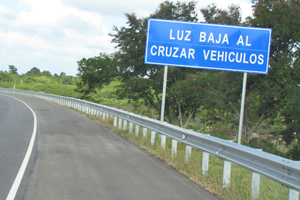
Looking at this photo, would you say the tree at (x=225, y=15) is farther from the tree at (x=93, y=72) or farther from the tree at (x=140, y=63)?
the tree at (x=93, y=72)

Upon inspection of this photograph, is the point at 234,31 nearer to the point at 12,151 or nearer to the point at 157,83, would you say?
the point at 12,151

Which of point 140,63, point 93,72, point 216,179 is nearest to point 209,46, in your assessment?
point 216,179

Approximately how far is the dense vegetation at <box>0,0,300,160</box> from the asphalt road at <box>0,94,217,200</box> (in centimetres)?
1014

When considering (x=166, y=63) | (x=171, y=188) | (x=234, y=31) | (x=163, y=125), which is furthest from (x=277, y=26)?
(x=171, y=188)

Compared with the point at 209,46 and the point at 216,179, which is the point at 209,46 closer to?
the point at 209,46

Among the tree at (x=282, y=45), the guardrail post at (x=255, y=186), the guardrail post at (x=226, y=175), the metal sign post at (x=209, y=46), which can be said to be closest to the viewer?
the guardrail post at (x=255, y=186)

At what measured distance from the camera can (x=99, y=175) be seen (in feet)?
23.2

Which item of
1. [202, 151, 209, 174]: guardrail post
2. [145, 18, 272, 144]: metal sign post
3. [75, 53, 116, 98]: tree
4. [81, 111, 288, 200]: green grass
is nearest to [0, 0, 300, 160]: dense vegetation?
[75, 53, 116, 98]: tree

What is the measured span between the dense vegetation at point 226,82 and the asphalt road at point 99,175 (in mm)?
10143

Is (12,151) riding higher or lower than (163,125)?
lower

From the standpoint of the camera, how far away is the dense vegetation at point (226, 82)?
17.7 metres

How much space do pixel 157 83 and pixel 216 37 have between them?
64.6 ft

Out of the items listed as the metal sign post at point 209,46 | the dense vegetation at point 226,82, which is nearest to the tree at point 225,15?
the dense vegetation at point 226,82

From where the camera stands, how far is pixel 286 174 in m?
4.84
